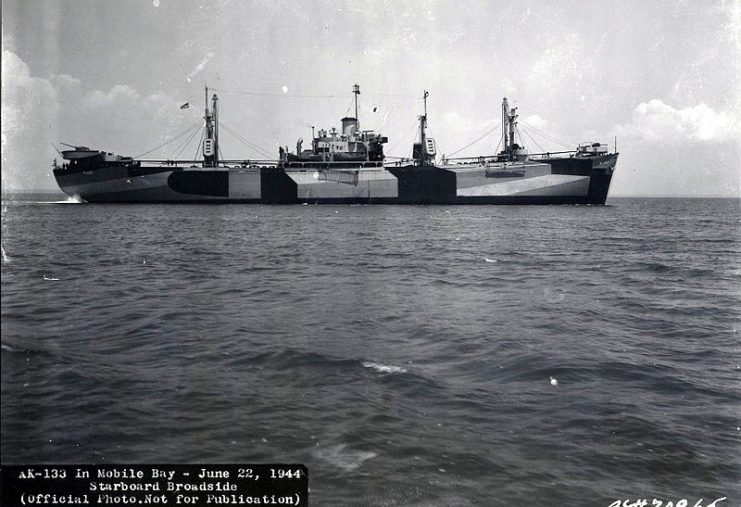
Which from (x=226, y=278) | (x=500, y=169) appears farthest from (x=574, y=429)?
(x=500, y=169)

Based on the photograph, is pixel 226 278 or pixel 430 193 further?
pixel 430 193

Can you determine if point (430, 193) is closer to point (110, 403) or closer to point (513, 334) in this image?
point (513, 334)

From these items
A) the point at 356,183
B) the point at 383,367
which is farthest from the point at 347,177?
the point at 383,367

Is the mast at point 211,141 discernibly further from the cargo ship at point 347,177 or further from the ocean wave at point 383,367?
the ocean wave at point 383,367

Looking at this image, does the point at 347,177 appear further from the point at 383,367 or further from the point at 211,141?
the point at 383,367

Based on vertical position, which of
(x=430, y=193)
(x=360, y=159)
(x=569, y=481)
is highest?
(x=360, y=159)

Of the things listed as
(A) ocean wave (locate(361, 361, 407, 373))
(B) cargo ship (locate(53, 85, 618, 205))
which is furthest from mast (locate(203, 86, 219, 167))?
(A) ocean wave (locate(361, 361, 407, 373))

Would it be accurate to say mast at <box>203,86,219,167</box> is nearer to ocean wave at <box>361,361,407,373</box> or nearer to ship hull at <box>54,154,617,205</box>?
ship hull at <box>54,154,617,205</box>
